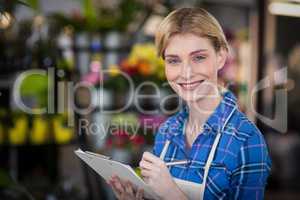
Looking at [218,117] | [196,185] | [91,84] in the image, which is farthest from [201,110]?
[91,84]

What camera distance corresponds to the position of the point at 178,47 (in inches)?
42.5

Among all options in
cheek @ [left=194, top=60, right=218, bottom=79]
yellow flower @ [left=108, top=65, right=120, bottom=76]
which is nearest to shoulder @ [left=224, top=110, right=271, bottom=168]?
cheek @ [left=194, top=60, right=218, bottom=79]

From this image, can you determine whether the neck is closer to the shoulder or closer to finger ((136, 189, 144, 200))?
the shoulder

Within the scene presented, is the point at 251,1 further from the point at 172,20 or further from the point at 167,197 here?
the point at 167,197

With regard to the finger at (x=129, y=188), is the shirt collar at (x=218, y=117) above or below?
above

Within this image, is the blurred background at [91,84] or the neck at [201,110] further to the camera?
the blurred background at [91,84]

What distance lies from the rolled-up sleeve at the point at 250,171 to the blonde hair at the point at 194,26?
→ 195 millimetres

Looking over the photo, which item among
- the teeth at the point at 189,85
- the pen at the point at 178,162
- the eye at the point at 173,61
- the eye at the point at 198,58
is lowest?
the pen at the point at 178,162

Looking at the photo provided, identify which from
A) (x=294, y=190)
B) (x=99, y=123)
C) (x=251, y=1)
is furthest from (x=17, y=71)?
(x=294, y=190)

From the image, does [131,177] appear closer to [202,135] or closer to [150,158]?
[150,158]

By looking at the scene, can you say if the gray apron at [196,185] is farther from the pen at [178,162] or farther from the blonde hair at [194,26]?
the blonde hair at [194,26]

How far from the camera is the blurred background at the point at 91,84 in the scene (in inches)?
48.8

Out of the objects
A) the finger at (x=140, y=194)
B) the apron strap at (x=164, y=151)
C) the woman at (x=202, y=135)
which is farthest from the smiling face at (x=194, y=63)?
the finger at (x=140, y=194)

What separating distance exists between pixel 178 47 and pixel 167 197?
0.94 feet
